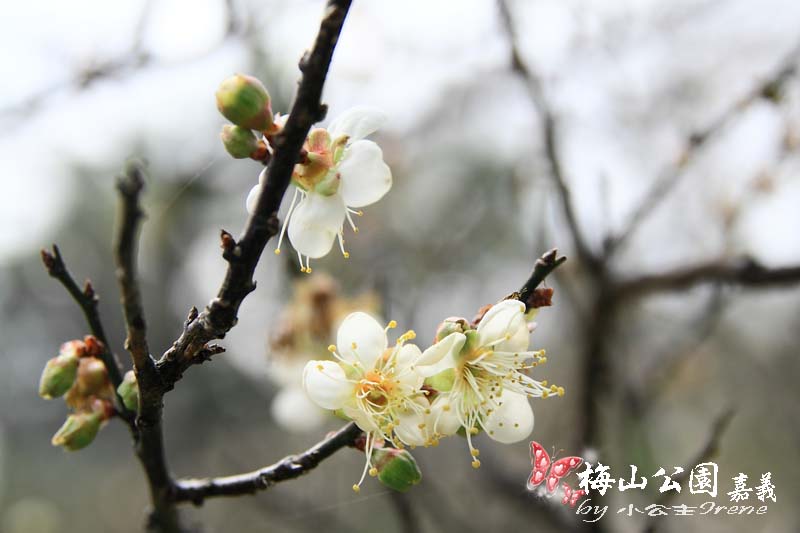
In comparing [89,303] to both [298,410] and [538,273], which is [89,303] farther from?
[298,410]

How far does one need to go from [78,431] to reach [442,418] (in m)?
0.53

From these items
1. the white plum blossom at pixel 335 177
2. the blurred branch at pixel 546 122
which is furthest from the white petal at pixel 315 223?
the blurred branch at pixel 546 122

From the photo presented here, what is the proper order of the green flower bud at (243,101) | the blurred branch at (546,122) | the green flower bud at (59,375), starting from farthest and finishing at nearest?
the blurred branch at (546,122), the green flower bud at (59,375), the green flower bud at (243,101)

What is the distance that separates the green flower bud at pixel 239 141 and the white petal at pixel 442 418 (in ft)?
1.25

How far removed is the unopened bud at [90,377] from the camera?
37.5 inches

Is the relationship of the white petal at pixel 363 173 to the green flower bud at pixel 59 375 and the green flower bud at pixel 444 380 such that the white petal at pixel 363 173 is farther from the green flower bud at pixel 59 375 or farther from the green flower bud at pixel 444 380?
the green flower bud at pixel 59 375

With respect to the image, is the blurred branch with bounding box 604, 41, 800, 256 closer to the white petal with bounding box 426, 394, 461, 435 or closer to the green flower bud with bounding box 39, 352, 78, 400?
the white petal with bounding box 426, 394, 461, 435

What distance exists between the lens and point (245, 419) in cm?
574

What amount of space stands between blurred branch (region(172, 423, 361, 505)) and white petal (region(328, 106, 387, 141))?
39cm

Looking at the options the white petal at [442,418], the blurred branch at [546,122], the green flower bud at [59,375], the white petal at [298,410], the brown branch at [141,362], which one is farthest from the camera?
the white petal at [298,410]

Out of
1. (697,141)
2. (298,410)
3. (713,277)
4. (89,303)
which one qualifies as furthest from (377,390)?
(697,141)

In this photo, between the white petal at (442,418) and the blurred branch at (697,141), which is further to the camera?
the blurred branch at (697,141)

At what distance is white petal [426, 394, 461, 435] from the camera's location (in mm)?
816

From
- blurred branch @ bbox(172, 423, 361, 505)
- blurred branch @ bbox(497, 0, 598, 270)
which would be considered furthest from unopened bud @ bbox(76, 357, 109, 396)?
blurred branch @ bbox(497, 0, 598, 270)
